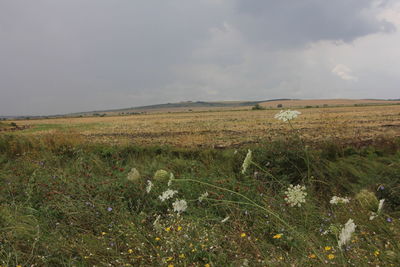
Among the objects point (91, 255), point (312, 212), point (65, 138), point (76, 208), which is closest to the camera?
point (91, 255)

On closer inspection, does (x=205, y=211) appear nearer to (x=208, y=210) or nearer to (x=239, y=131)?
(x=208, y=210)

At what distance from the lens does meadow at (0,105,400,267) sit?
2303 mm

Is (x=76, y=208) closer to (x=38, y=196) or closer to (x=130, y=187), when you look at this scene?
(x=130, y=187)

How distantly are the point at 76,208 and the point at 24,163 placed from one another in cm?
427

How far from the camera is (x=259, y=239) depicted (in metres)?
3.09

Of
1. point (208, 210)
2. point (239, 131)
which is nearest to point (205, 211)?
point (208, 210)

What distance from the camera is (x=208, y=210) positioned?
400cm

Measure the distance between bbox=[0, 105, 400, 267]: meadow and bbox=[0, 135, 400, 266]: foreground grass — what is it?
23mm

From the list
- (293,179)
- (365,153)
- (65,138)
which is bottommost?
(293,179)

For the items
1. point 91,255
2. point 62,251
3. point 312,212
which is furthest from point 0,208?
point 312,212

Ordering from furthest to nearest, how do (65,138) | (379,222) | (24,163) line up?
1. (65,138)
2. (24,163)
3. (379,222)

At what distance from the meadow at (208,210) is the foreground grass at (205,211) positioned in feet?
0.08

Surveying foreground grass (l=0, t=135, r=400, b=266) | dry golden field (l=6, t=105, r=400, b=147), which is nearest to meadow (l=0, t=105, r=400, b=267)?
foreground grass (l=0, t=135, r=400, b=266)

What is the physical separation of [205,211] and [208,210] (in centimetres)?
32
